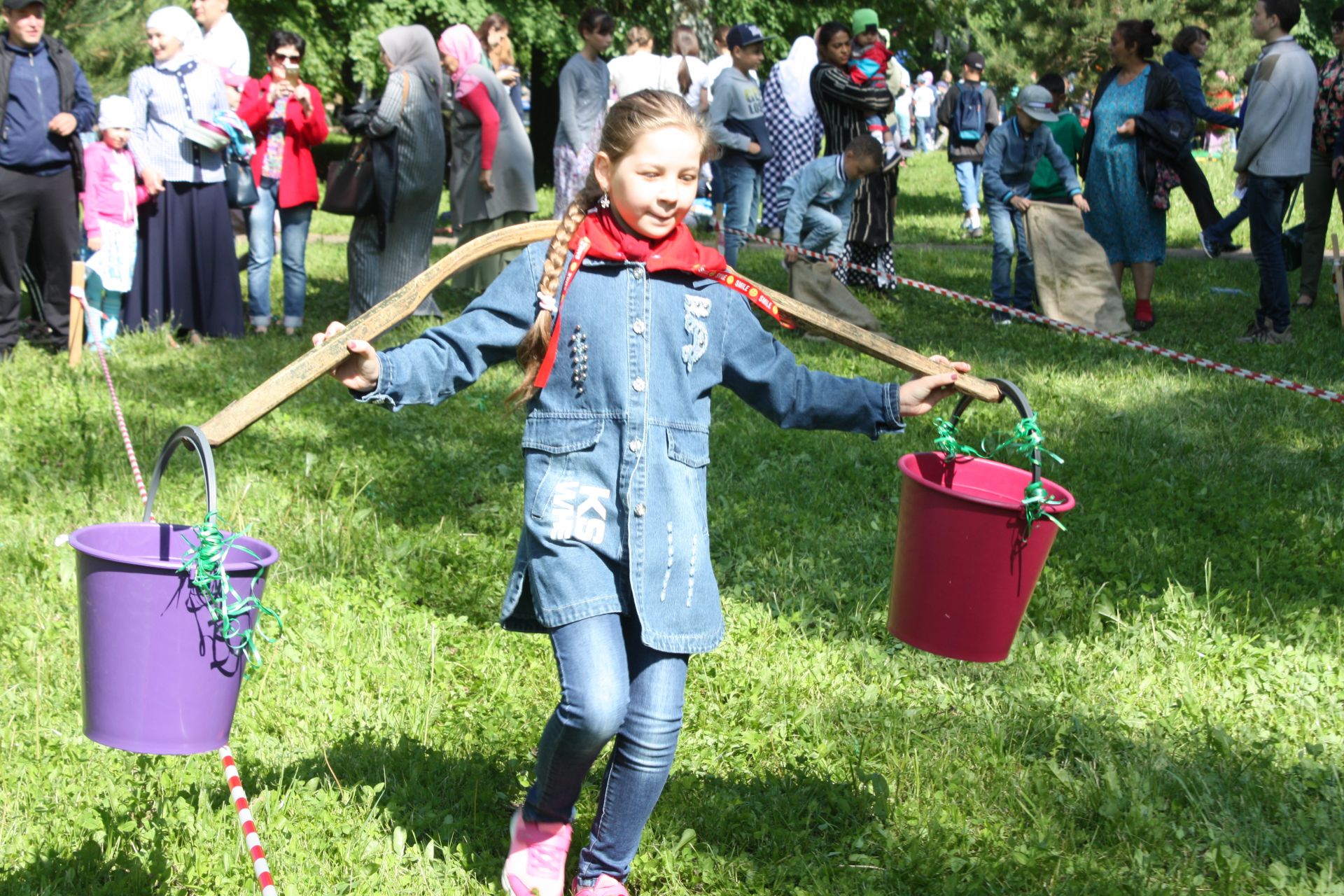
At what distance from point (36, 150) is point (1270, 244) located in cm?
807

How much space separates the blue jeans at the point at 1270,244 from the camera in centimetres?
890

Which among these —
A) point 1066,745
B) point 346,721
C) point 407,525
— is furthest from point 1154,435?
A: point 346,721

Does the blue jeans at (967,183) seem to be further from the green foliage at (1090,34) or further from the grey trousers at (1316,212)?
the green foliage at (1090,34)

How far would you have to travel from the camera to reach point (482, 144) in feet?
33.0

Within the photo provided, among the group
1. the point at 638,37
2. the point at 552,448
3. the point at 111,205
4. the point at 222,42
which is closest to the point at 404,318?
the point at 552,448

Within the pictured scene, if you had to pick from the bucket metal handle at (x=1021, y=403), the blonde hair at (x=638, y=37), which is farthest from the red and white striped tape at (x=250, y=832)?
the blonde hair at (x=638, y=37)

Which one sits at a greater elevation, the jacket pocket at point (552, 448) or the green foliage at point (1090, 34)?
the green foliage at point (1090, 34)

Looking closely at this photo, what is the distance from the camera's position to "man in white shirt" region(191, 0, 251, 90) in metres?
9.47

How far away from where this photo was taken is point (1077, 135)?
34.4 ft

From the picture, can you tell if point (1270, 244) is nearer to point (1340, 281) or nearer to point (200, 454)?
point (1340, 281)

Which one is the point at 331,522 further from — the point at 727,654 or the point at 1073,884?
the point at 1073,884

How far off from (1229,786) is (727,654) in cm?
158

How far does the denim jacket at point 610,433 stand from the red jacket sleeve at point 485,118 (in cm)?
731

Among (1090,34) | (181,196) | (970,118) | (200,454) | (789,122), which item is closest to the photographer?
(200,454)
